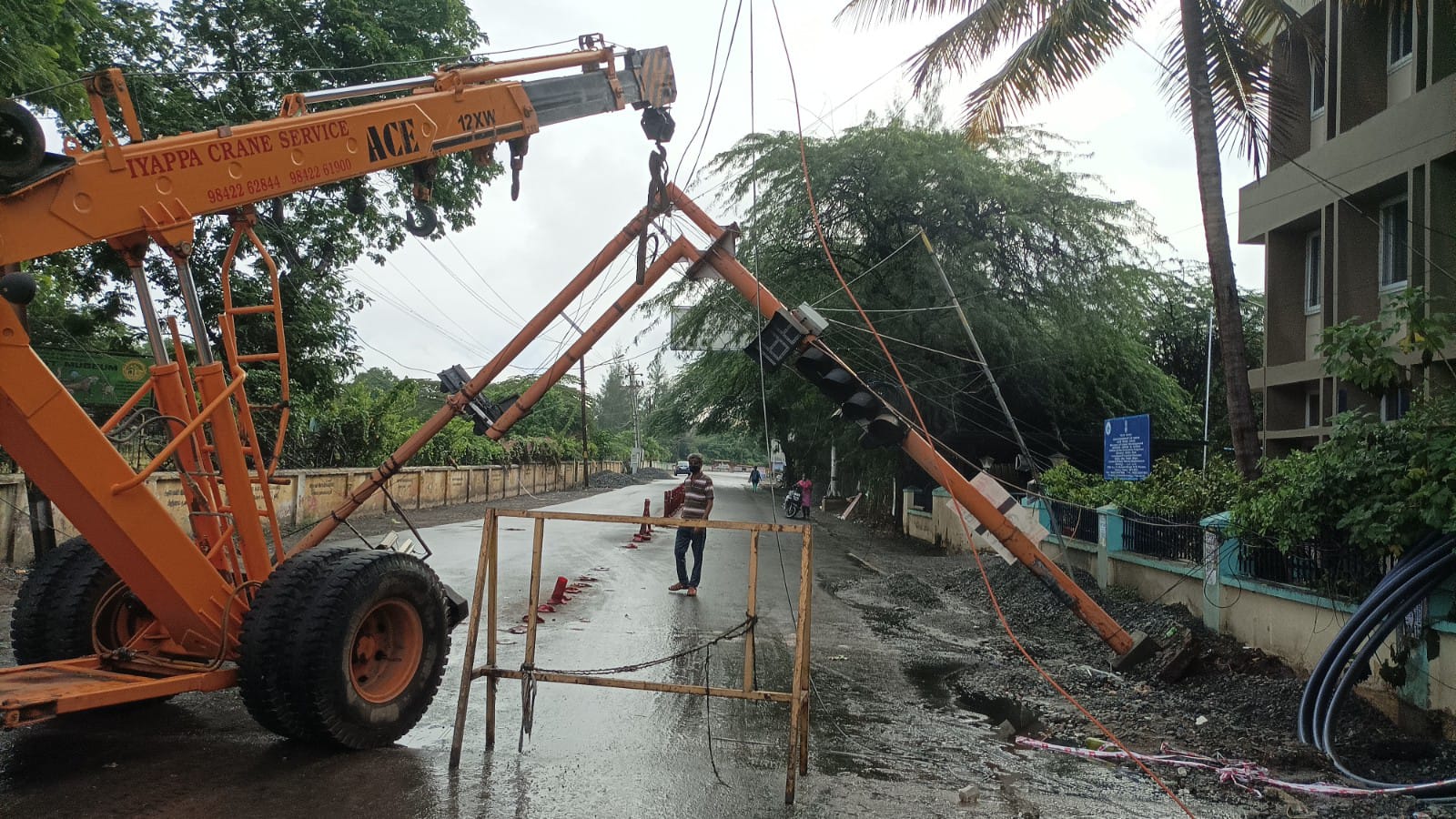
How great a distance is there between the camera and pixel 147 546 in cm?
534

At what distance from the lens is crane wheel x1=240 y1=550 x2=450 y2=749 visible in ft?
17.8

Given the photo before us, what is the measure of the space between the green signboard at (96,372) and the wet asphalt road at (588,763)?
8606 mm

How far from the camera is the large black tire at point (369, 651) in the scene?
17.9ft

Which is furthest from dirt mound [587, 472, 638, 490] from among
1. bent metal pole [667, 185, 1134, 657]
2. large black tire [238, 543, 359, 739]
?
large black tire [238, 543, 359, 739]

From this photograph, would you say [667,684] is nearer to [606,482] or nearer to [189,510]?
[189,510]

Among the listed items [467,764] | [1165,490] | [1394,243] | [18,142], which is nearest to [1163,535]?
[1165,490]

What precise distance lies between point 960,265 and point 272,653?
19256 mm

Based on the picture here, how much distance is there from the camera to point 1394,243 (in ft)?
44.5

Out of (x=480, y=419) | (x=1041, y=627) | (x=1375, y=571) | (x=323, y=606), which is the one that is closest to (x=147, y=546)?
(x=323, y=606)

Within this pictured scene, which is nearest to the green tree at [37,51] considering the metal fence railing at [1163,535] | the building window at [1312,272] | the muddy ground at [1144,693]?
the muddy ground at [1144,693]

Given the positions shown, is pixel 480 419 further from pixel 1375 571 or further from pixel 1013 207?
pixel 1013 207

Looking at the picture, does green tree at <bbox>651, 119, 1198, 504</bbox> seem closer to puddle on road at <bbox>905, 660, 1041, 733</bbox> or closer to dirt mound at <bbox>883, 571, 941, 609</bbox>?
dirt mound at <bbox>883, 571, 941, 609</bbox>

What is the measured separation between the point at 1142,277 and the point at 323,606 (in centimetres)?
2284

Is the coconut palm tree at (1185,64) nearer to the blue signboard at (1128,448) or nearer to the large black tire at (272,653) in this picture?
the blue signboard at (1128,448)
